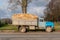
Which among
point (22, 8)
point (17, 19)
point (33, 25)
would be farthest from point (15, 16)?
point (22, 8)

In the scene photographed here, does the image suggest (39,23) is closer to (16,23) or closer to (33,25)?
(33,25)

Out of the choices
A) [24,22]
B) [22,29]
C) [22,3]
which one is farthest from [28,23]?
[22,3]

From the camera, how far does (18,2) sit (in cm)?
4175

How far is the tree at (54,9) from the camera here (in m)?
45.4

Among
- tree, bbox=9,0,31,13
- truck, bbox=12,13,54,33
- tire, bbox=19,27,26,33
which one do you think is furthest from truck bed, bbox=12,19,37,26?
tree, bbox=9,0,31,13

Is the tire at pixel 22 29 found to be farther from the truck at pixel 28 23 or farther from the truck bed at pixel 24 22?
the truck bed at pixel 24 22

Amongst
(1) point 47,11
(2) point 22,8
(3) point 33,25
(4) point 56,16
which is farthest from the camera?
(1) point 47,11

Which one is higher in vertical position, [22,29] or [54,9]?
[54,9]

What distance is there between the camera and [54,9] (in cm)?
4850

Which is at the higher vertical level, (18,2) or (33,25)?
(18,2)

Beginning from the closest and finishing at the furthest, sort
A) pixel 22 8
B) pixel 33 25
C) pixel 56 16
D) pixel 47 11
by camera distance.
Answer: pixel 33 25
pixel 22 8
pixel 56 16
pixel 47 11

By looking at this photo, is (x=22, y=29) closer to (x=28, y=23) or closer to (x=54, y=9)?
(x=28, y=23)

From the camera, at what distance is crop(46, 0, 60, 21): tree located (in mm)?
45375

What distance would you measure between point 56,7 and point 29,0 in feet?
31.3
